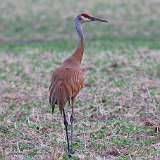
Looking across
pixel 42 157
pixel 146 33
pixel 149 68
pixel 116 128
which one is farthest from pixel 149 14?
pixel 42 157

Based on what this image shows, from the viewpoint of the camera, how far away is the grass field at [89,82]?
731 cm

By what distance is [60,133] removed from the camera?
7.87 metres

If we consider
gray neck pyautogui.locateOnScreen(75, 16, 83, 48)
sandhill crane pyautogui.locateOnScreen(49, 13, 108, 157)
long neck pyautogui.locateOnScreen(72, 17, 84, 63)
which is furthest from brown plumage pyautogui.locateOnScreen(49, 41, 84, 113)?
gray neck pyautogui.locateOnScreen(75, 16, 83, 48)

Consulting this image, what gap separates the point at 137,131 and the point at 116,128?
0.33 m

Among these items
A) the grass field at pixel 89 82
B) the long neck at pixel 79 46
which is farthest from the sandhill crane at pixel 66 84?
the grass field at pixel 89 82

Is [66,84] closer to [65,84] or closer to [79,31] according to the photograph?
[65,84]

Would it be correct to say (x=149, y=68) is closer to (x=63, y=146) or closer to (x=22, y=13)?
(x=63, y=146)

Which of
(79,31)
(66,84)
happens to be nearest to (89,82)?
(79,31)

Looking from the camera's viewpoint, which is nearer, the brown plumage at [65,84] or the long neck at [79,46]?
the brown plumage at [65,84]

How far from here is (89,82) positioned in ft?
37.9

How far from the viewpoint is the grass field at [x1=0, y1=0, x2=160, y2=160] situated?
7309 millimetres

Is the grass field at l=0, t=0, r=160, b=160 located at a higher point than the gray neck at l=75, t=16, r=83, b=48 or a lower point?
lower

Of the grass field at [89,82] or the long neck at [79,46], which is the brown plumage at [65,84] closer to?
the long neck at [79,46]

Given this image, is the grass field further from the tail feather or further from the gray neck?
the gray neck
